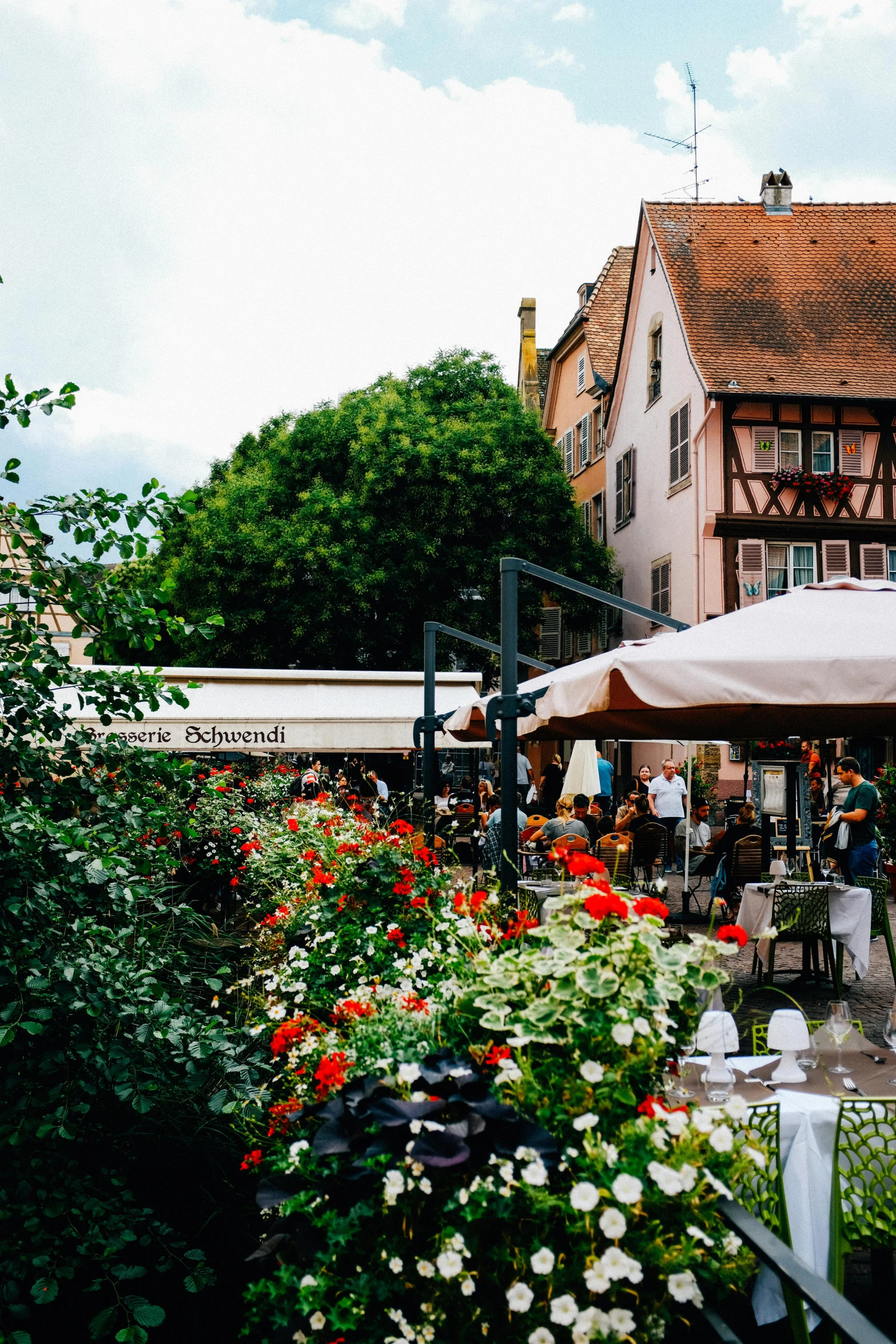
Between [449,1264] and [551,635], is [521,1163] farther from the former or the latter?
[551,635]

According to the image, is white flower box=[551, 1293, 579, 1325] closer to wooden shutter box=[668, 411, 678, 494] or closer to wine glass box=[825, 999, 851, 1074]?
wine glass box=[825, 999, 851, 1074]

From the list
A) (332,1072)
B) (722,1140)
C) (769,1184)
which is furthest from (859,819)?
(722,1140)

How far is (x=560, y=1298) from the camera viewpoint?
72.8 inches

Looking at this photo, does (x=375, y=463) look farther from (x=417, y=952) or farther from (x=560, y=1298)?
(x=560, y=1298)

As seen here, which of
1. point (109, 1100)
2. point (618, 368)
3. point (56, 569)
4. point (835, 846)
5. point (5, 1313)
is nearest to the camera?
point (5, 1313)

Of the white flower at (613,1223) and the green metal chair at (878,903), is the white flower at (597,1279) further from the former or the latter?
the green metal chair at (878,903)

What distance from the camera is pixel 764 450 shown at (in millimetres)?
25812

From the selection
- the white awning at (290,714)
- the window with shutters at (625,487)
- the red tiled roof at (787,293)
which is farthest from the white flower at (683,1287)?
the window with shutters at (625,487)

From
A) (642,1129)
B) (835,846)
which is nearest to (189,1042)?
(642,1129)

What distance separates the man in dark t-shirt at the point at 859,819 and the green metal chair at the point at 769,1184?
7727 mm

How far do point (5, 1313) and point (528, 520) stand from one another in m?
26.2

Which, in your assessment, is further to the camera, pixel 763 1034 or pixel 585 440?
pixel 585 440

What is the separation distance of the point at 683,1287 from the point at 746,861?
1014cm

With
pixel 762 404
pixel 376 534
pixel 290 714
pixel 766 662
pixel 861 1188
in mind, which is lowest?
pixel 861 1188
